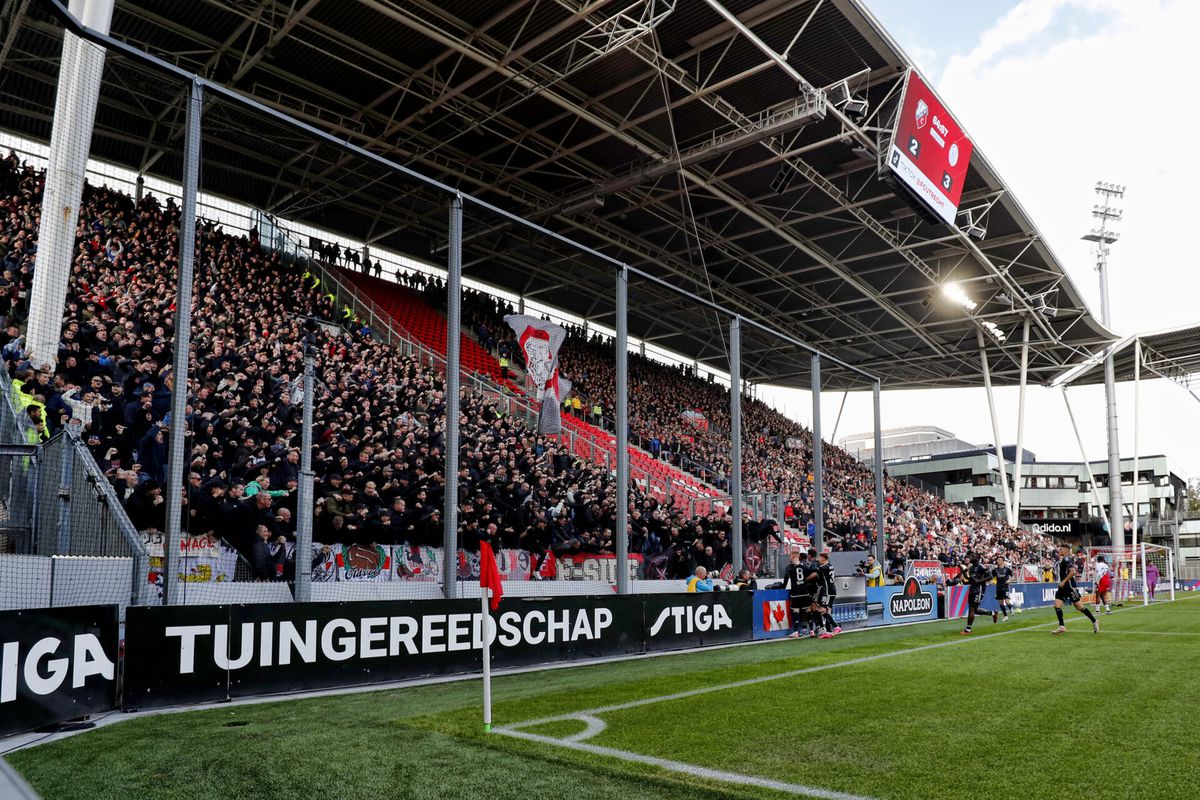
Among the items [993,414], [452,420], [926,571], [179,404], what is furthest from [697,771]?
[993,414]

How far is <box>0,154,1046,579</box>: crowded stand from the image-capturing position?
11.8 m

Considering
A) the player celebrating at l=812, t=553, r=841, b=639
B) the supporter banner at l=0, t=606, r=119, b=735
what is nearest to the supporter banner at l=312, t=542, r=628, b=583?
the player celebrating at l=812, t=553, r=841, b=639

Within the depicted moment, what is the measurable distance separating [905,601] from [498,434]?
11.9 metres

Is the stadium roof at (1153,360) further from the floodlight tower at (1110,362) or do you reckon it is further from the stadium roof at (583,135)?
the stadium roof at (583,135)

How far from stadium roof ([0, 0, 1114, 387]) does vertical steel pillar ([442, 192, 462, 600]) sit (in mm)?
4403

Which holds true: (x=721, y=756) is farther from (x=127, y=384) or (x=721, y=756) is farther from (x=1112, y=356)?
(x=1112, y=356)

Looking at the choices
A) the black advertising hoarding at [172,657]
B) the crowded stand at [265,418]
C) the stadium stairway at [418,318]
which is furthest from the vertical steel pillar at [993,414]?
the black advertising hoarding at [172,657]

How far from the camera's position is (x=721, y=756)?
257 inches

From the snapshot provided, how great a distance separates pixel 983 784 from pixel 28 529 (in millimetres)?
8777

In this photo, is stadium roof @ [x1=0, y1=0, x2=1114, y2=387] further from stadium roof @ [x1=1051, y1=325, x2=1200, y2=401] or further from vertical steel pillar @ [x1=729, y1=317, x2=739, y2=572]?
stadium roof @ [x1=1051, y1=325, x2=1200, y2=401]

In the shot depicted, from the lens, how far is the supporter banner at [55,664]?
7.13 metres

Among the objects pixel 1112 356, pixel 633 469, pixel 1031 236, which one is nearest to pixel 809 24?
pixel 633 469

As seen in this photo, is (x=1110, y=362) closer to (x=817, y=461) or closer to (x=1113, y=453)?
(x=1113, y=453)

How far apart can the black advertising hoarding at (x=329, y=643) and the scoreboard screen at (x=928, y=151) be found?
1749 centimetres
